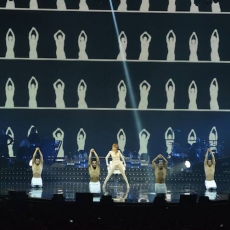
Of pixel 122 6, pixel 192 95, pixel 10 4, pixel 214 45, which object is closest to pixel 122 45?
pixel 122 6

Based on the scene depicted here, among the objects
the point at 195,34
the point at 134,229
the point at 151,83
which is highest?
the point at 195,34

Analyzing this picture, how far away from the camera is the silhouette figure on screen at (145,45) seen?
2469 centimetres

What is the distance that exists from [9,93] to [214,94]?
6.34 meters

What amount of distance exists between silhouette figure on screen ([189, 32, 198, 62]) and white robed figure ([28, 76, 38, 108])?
4863mm

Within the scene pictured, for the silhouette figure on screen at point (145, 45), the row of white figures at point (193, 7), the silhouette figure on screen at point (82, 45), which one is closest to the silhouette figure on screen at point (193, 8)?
the row of white figures at point (193, 7)

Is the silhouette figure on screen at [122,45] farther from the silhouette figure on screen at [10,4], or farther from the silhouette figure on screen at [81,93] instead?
the silhouette figure on screen at [10,4]

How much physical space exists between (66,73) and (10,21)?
234 cm

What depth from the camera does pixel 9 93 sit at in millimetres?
24531

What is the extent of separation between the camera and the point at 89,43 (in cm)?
2466

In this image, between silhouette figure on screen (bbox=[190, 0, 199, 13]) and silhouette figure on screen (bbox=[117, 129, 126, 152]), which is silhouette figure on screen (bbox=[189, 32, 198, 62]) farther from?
silhouette figure on screen (bbox=[117, 129, 126, 152])

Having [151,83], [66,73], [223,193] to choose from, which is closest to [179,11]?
[151,83]

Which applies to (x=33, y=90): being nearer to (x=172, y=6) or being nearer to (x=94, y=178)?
(x=172, y=6)

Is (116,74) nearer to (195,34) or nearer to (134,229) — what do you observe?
(195,34)

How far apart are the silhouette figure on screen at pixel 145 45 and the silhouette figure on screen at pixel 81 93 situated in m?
1.95
